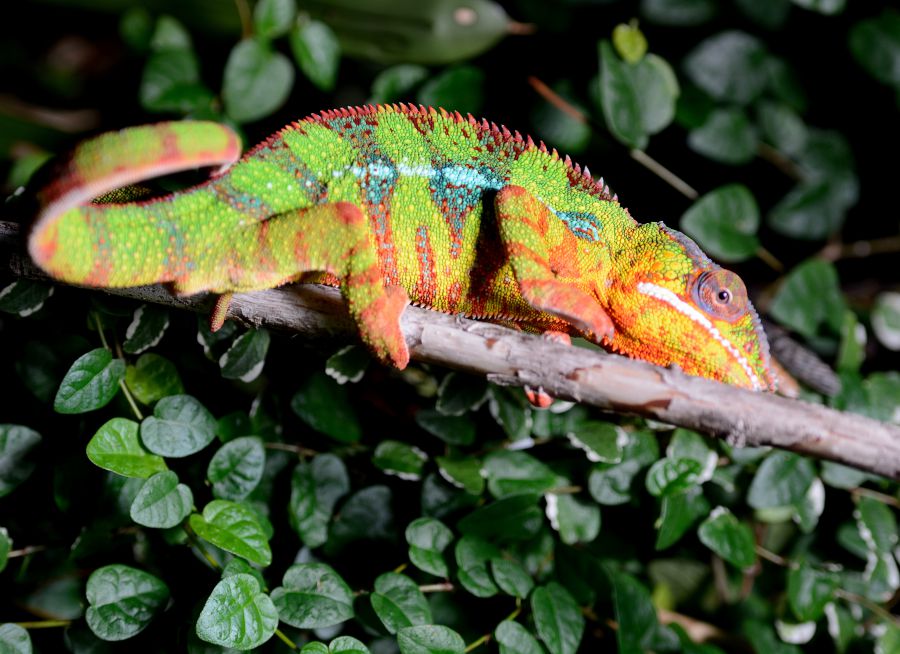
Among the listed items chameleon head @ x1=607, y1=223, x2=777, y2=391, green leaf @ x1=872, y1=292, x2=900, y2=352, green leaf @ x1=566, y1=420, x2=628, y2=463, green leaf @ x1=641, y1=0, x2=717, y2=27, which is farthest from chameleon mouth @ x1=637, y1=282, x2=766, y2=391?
green leaf @ x1=872, y1=292, x2=900, y2=352

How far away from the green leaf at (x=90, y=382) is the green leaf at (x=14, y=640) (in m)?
0.40

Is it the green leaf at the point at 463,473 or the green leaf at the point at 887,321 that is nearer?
the green leaf at the point at 463,473

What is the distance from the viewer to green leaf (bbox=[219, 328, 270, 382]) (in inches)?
59.7

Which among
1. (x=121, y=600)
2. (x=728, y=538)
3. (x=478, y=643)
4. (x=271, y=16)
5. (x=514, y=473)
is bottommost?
(x=728, y=538)

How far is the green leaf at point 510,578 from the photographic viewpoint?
1.56 meters

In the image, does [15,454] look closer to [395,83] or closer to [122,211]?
[122,211]

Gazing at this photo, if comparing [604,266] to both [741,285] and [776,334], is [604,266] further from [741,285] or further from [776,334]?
[776,334]

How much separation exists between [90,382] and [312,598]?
0.61 meters

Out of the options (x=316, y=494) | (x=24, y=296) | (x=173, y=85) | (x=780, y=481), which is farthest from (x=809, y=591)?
(x=173, y=85)

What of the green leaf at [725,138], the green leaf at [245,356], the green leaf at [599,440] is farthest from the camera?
the green leaf at [725,138]

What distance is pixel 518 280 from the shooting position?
1381mm

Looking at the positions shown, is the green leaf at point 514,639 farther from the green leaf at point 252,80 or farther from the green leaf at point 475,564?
the green leaf at point 252,80

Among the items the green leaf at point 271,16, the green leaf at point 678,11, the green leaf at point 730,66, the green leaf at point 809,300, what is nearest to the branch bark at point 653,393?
the green leaf at point 271,16

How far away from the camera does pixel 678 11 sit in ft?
8.50
